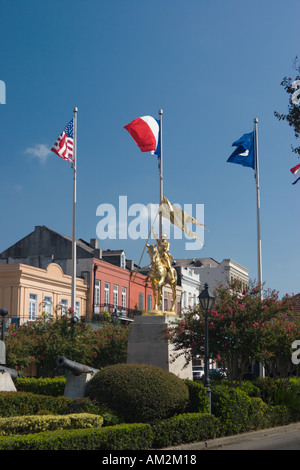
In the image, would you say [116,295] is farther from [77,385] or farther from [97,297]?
[77,385]

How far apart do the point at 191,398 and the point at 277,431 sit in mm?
3516

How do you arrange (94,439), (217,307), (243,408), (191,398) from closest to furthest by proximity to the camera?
(94,439), (191,398), (243,408), (217,307)

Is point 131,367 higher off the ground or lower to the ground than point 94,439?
higher

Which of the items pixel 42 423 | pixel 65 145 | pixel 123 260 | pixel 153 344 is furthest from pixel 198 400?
pixel 123 260

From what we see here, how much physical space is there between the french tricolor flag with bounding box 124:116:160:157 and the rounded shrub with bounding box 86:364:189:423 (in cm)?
1323

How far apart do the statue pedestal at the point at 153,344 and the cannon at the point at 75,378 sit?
19.5 ft

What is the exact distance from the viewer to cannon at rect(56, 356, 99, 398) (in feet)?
52.2

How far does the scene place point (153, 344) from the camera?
880 inches

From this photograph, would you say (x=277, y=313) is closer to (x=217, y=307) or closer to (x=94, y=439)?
(x=217, y=307)

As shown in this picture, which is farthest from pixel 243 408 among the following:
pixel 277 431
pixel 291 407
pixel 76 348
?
pixel 76 348

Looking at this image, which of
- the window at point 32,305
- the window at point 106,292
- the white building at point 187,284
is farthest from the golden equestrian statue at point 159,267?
the white building at point 187,284

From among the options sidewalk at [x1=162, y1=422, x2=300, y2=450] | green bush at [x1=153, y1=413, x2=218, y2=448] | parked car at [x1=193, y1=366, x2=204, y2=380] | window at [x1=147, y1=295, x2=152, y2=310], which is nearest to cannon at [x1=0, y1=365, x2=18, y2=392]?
green bush at [x1=153, y1=413, x2=218, y2=448]

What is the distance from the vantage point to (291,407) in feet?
68.4

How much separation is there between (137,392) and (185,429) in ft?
4.58
